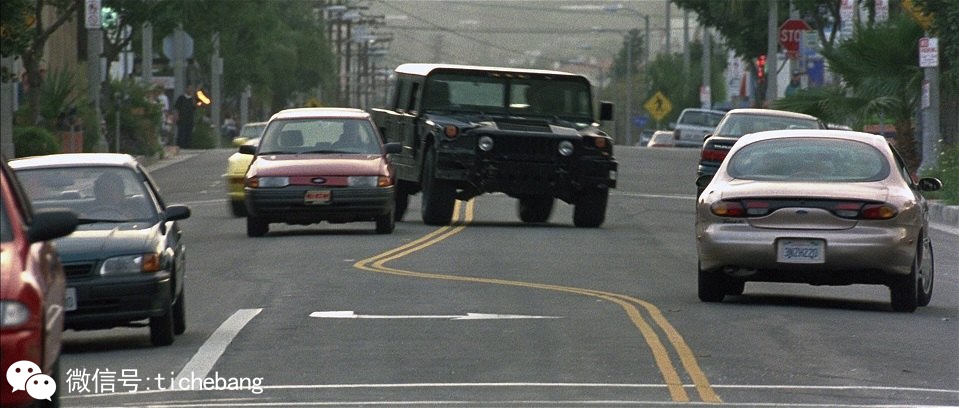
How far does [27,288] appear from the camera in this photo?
8422 millimetres

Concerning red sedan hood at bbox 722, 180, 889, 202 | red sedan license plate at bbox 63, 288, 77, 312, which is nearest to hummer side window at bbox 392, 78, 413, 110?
red sedan hood at bbox 722, 180, 889, 202

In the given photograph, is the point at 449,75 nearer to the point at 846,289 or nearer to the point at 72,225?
the point at 846,289

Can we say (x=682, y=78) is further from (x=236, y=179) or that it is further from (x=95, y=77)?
(x=236, y=179)

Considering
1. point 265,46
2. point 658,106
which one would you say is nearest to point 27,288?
point 658,106

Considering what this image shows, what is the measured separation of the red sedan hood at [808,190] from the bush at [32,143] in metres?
27.9

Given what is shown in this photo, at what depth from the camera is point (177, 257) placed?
14.5 meters

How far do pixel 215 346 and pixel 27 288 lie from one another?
5418 mm

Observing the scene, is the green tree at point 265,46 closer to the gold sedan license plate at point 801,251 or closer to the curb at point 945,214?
the curb at point 945,214

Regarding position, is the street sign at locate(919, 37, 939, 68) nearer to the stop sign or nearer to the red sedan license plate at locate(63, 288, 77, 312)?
the red sedan license plate at locate(63, 288, 77, 312)

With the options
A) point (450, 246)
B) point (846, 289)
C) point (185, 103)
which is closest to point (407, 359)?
point (846, 289)

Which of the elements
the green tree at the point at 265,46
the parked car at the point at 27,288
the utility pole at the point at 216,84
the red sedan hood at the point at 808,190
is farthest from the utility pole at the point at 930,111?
the utility pole at the point at 216,84

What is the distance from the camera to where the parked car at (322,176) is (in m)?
25.0

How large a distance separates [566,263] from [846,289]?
133 inches

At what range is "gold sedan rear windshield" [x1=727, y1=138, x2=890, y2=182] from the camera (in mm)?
16531
